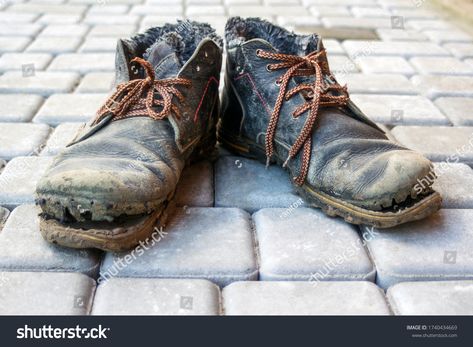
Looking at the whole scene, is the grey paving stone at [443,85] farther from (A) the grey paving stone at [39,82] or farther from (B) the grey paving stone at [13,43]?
(B) the grey paving stone at [13,43]

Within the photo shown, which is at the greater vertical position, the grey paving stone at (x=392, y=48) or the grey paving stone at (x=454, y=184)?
the grey paving stone at (x=454, y=184)

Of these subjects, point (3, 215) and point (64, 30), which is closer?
point (3, 215)

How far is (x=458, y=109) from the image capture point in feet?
7.21

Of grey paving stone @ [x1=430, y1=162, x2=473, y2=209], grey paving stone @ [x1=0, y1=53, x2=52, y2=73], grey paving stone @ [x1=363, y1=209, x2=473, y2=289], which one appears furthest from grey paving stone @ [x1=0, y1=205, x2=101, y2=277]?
grey paving stone @ [x1=0, y1=53, x2=52, y2=73]

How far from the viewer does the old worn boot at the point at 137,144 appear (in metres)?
1.26

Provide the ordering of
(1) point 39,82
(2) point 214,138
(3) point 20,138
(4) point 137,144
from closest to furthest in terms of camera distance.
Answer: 1. (4) point 137,144
2. (2) point 214,138
3. (3) point 20,138
4. (1) point 39,82

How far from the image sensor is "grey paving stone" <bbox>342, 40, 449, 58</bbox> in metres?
2.82

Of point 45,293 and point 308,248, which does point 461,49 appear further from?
A: point 45,293

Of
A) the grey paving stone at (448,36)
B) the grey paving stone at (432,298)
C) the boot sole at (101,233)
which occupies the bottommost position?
the grey paving stone at (448,36)

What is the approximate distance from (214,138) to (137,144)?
15.4 inches

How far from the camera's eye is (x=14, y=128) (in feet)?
6.45

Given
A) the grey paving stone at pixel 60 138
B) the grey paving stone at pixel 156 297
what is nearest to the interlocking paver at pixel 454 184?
the grey paving stone at pixel 156 297

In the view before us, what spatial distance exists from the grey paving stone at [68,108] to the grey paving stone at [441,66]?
54.0 inches

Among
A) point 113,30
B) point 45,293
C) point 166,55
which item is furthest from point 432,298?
point 113,30
